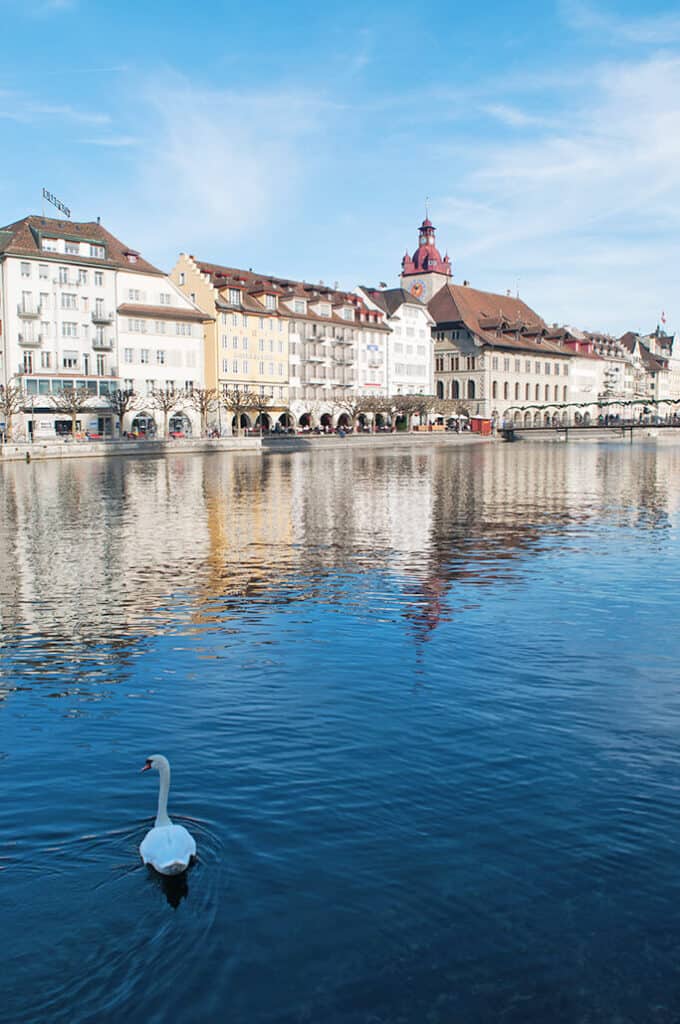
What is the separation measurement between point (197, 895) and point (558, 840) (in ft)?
10.8

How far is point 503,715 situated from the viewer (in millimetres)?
11789

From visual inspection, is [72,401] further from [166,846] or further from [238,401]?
[166,846]

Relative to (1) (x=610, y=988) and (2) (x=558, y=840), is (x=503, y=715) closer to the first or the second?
(2) (x=558, y=840)

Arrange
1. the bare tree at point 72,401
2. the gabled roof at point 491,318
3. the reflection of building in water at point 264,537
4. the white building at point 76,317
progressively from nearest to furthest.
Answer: the reflection of building in water at point 264,537, the bare tree at point 72,401, the white building at point 76,317, the gabled roof at point 491,318

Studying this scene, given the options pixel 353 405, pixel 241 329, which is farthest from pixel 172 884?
pixel 353 405

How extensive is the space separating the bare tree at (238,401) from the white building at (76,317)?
4.81 meters

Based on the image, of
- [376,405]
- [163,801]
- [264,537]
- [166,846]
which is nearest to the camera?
[166,846]

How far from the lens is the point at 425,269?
492 feet

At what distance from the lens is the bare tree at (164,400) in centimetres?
8812

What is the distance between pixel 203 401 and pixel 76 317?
14115mm

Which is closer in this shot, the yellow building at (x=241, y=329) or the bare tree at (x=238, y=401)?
the bare tree at (x=238, y=401)

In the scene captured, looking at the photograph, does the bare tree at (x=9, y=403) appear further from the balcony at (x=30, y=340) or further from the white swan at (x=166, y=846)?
the white swan at (x=166, y=846)

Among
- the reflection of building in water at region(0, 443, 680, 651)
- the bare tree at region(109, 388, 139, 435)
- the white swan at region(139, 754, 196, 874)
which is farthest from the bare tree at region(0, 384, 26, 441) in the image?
the white swan at region(139, 754, 196, 874)

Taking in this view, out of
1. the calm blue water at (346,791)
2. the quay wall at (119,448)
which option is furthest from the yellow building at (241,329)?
the calm blue water at (346,791)
